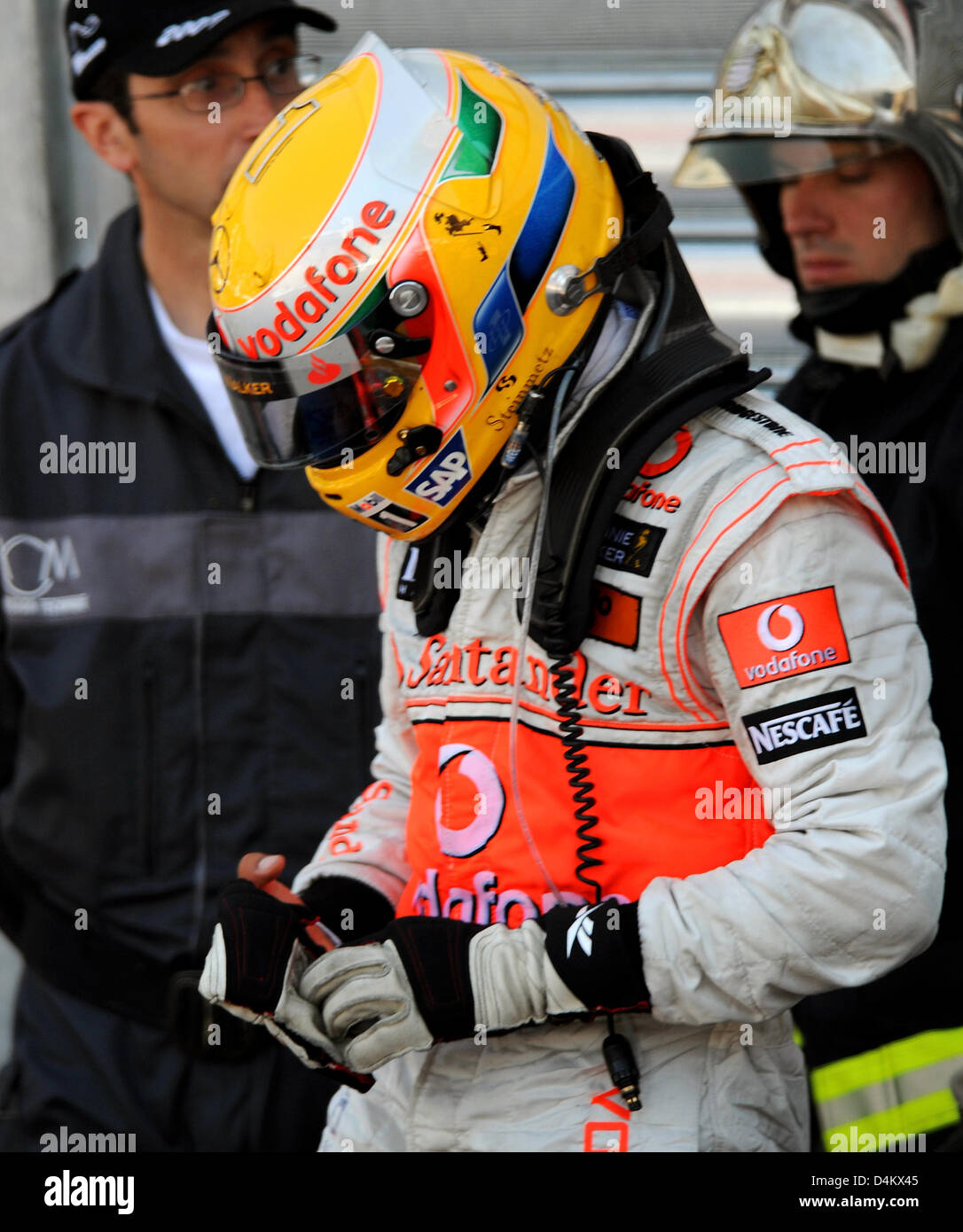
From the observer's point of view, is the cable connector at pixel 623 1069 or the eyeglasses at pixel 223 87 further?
the eyeglasses at pixel 223 87

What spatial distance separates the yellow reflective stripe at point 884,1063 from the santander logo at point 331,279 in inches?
65.2

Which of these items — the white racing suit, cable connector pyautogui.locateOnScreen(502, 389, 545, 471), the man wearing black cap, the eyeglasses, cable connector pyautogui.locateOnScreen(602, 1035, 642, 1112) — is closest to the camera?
the white racing suit

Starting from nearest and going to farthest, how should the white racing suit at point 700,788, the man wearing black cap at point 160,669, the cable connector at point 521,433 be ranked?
the white racing suit at point 700,788, the cable connector at point 521,433, the man wearing black cap at point 160,669

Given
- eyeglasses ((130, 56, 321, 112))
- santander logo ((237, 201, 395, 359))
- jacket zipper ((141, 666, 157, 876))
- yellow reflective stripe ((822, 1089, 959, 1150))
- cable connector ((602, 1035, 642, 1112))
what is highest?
santander logo ((237, 201, 395, 359))

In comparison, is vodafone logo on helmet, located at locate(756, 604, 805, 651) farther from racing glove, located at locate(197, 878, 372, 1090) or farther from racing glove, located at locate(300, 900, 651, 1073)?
racing glove, located at locate(197, 878, 372, 1090)

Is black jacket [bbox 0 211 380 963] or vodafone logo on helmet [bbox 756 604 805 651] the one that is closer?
vodafone logo on helmet [bbox 756 604 805 651]

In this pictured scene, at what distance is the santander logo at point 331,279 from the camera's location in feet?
6.01

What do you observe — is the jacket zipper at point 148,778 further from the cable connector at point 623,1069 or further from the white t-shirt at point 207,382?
the cable connector at point 623,1069

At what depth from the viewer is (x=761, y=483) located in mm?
1727

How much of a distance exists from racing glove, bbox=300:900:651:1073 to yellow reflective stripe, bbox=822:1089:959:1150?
116 centimetres

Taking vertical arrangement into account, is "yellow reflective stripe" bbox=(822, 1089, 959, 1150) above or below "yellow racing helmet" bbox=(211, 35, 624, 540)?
below

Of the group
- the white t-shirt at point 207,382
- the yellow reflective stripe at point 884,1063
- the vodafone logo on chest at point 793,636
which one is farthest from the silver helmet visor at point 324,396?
the yellow reflective stripe at point 884,1063

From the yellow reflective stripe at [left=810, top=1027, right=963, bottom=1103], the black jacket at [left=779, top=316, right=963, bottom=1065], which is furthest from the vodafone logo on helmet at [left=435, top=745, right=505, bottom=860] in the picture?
the yellow reflective stripe at [left=810, top=1027, right=963, bottom=1103]

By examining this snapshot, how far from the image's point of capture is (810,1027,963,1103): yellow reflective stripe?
2652 millimetres
